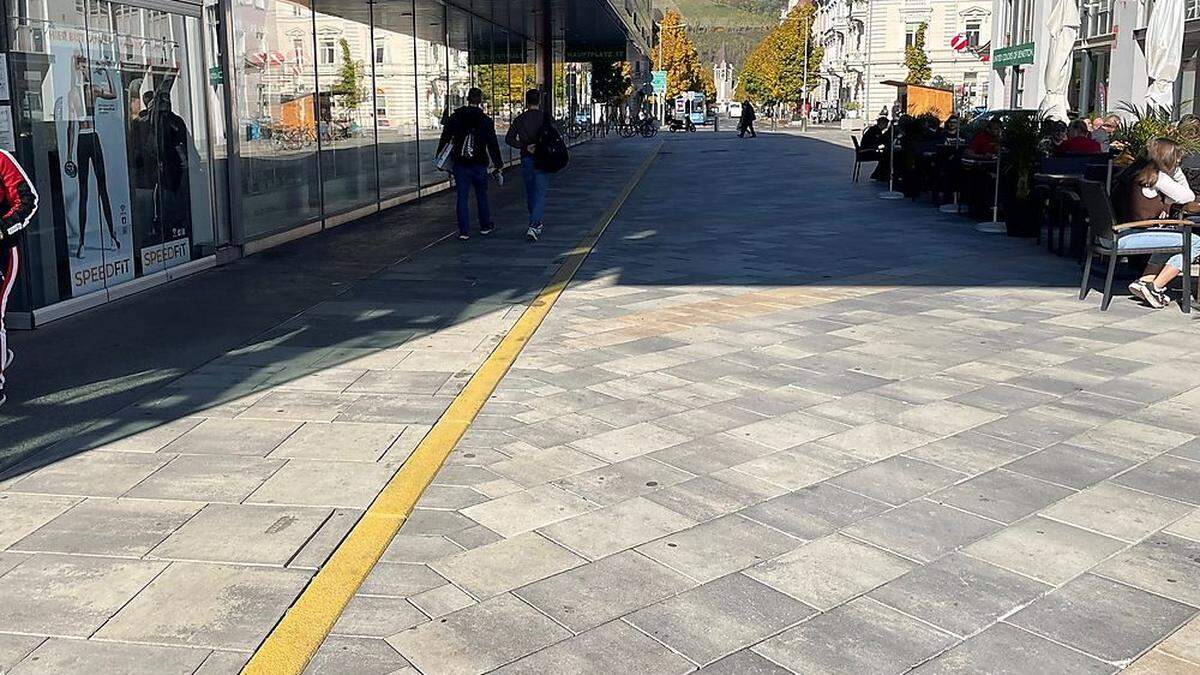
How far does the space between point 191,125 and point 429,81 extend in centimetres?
957

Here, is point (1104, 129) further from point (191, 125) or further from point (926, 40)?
point (926, 40)

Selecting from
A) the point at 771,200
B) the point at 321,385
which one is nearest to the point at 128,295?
the point at 321,385

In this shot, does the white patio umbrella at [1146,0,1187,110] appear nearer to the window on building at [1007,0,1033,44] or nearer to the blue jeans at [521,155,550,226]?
the blue jeans at [521,155,550,226]

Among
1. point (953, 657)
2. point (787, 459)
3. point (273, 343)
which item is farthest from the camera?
point (273, 343)

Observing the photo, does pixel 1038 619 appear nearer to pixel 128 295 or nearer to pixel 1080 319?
pixel 1080 319

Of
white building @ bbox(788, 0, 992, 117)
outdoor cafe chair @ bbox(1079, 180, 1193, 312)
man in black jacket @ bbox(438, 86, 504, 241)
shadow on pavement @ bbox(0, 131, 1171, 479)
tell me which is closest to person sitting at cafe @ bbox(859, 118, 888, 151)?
shadow on pavement @ bbox(0, 131, 1171, 479)

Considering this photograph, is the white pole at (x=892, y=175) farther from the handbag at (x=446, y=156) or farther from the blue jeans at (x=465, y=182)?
the handbag at (x=446, y=156)

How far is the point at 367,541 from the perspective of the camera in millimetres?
4246

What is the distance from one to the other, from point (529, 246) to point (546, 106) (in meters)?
16.8

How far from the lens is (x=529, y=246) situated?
1282 cm

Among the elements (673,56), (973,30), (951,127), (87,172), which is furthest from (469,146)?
(673,56)

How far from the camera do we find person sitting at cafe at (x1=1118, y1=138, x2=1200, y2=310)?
8.78 m

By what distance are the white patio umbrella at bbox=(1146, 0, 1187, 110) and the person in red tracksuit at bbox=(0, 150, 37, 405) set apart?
14.6 metres

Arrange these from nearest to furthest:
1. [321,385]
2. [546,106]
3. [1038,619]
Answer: [1038,619], [321,385], [546,106]
